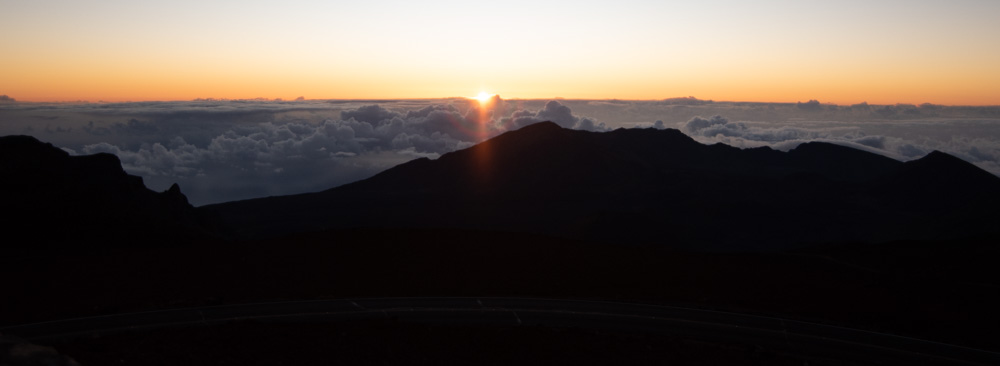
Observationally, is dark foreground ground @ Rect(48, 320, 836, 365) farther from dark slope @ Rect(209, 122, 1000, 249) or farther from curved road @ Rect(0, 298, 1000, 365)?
dark slope @ Rect(209, 122, 1000, 249)

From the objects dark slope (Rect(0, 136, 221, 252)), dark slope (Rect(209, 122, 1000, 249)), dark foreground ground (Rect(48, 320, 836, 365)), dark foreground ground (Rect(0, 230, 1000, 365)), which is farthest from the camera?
dark slope (Rect(209, 122, 1000, 249))

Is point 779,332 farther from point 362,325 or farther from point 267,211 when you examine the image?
point 267,211

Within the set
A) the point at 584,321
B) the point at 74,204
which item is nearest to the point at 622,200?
the point at 74,204

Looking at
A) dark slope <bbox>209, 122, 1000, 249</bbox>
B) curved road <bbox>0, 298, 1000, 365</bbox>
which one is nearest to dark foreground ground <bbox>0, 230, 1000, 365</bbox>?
curved road <bbox>0, 298, 1000, 365</bbox>

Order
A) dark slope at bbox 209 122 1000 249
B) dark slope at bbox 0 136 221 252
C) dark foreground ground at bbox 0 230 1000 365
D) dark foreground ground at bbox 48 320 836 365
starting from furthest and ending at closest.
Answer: dark slope at bbox 209 122 1000 249 < dark slope at bbox 0 136 221 252 < dark foreground ground at bbox 0 230 1000 365 < dark foreground ground at bbox 48 320 836 365

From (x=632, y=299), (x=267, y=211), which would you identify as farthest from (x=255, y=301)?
(x=267, y=211)

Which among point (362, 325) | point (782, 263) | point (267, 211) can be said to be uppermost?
point (362, 325)

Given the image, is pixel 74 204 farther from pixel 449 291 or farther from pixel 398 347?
pixel 398 347
